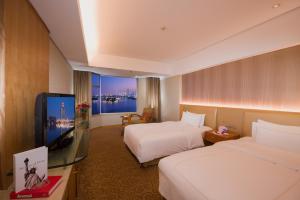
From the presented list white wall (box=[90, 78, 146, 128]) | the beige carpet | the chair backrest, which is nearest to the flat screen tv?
the beige carpet

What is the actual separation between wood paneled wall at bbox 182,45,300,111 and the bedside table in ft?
2.27

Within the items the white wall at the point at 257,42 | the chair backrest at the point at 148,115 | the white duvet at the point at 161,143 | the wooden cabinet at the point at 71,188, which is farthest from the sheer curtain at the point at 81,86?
the white wall at the point at 257,42

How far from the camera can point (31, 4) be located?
1434mm

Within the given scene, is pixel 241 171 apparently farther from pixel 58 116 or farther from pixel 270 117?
pixel 58 116

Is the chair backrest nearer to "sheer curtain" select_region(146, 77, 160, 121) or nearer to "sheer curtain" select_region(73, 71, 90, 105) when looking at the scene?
"sheer curtain" select_region(146, 77, 160, 121)

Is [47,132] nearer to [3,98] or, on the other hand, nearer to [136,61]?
[3,98]

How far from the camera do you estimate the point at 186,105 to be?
14.1 feet

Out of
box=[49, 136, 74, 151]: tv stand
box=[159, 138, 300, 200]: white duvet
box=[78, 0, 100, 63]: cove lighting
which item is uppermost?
box=[78, 0, 100, 63]: cove lighting

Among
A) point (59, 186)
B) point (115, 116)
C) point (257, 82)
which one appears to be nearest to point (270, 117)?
point (257, 82)

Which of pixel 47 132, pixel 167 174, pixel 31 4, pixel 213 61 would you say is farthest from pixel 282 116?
pixel 31 4

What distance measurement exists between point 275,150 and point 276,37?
1.88 metres

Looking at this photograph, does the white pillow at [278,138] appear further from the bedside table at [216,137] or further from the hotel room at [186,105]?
the bedside table at [216,137]

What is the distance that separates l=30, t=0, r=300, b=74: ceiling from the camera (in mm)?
1832

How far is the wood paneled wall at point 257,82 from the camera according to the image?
6.92ft
